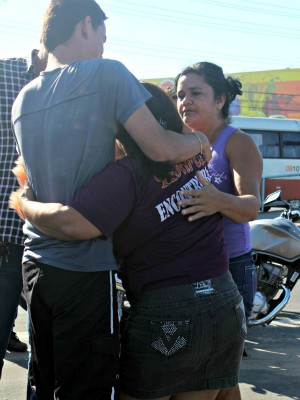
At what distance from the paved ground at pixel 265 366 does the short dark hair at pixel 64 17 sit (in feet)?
8.85

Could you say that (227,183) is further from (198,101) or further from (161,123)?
(161,123)

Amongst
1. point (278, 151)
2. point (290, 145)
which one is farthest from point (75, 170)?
point (290, 145)

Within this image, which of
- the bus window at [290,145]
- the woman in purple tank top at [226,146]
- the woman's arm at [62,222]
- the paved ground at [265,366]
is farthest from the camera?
the bus window at [290,145]

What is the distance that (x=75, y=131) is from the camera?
1.88 m

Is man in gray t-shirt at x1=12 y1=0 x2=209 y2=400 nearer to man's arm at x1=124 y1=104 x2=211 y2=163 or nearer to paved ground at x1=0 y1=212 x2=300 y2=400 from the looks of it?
man's arm at x1=124 y1=104 x2=211 y2=163

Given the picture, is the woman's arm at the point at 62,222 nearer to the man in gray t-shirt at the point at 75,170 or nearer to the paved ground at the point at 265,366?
the man in gray t-shirt at the point at 75,170

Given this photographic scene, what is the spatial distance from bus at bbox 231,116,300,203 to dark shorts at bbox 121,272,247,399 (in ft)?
65.2

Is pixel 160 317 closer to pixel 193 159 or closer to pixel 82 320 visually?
pixel 82 320

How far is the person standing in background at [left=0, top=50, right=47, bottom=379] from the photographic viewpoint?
8.51ft

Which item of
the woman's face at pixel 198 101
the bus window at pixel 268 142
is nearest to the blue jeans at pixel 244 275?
the woman's face at pixel 198 101

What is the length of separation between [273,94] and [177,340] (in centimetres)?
5068

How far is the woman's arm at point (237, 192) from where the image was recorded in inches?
78.4

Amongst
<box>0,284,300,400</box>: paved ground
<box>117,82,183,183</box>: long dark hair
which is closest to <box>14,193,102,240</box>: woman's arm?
<box>117,82,183,183</box>: long dark hair

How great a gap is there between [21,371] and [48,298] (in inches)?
109
